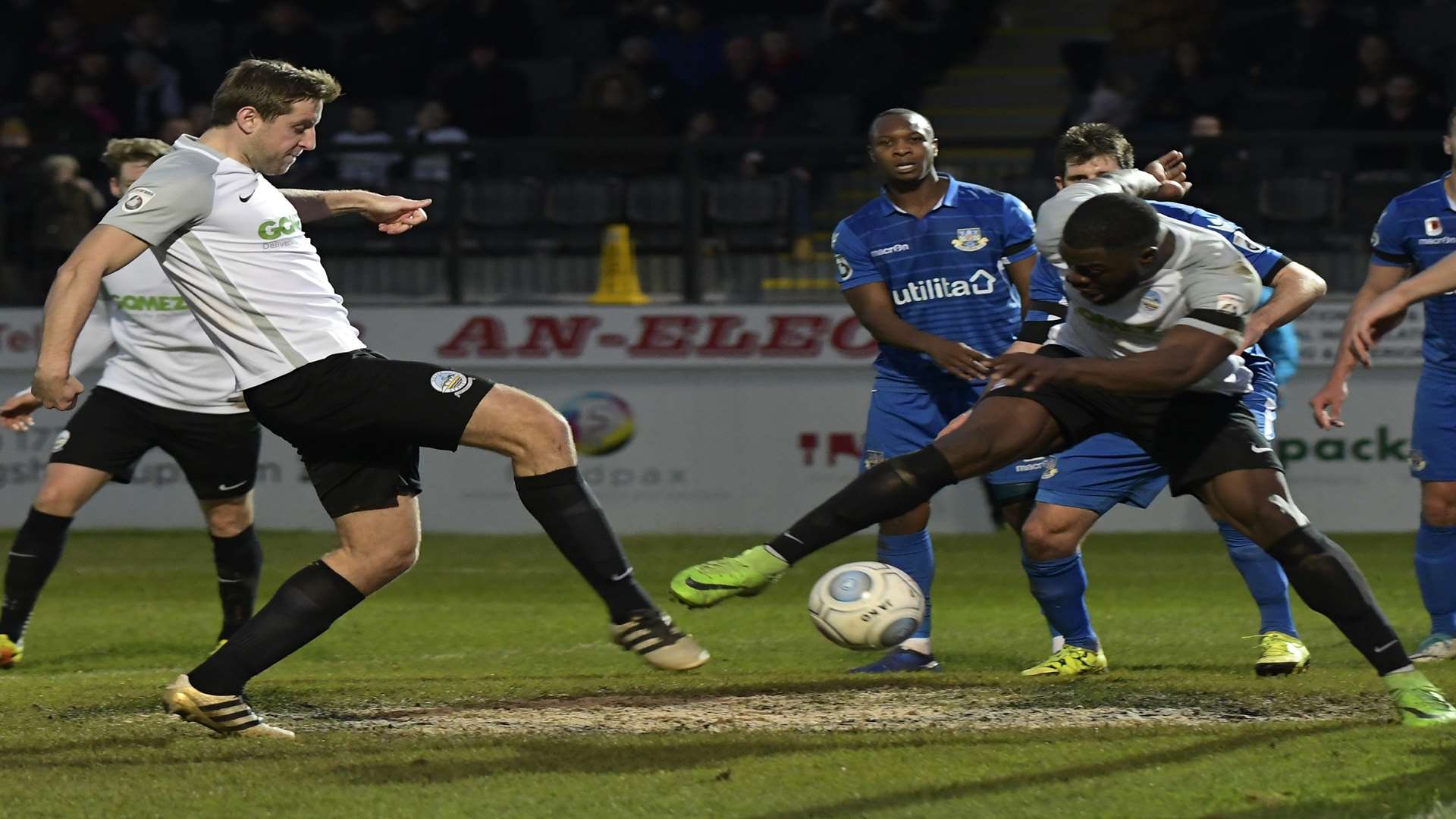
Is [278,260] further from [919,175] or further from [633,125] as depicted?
[633,125]

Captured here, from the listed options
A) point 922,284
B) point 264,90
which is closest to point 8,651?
point 264,90

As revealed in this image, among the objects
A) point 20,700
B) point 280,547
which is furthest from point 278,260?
point 280,547

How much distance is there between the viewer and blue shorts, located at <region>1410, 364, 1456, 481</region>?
7.53 meters

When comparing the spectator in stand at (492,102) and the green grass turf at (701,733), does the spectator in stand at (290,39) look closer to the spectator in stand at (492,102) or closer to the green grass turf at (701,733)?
the spectator in stand at (492,102)

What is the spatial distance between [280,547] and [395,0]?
676 cm

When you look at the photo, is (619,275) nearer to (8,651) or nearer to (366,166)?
(366,166)

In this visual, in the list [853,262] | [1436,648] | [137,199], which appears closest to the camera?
[137,199]

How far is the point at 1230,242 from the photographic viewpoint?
6402mm

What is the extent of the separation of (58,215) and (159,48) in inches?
151

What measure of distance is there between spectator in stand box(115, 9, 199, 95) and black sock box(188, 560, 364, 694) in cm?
1215

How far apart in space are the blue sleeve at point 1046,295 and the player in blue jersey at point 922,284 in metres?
0.39

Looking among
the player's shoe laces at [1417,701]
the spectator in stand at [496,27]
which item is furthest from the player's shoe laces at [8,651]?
the spectator in stand at [496,27]

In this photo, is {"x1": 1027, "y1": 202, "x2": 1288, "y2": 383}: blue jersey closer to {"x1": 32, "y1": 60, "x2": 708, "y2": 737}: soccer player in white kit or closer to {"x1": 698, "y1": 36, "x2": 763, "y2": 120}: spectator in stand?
{"x1": 32, "y1": 60, "x2": 708, "y2": 737}: soccer player in white kit

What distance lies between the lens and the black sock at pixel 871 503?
5.67 metres
